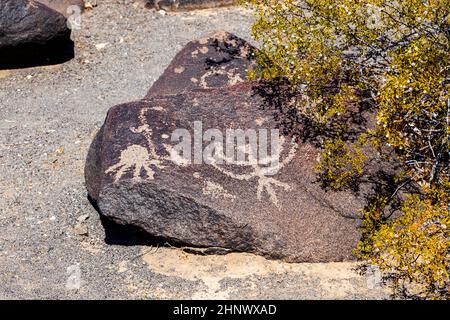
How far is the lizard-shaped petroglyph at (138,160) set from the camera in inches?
302

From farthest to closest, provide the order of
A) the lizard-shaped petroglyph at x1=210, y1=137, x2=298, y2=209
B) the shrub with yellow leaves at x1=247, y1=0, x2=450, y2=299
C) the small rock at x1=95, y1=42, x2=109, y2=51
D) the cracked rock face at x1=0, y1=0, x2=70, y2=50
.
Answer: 1. the small rock at x1=95, y1=42, x2=109, y2=51
2. the cracked rock face at x1=0, y1=0, x2=70, y2=50
3. the lizard-shaped petroglyph at x1=210, y1=137, x2=298, y2=209
4. the shrub with yellow leaves at x1=247, y1=0, x2=450, y2=299

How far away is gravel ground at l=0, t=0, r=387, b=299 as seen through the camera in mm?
7633

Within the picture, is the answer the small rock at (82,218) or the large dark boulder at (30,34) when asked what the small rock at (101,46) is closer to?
the large dark boulder at (30,34)

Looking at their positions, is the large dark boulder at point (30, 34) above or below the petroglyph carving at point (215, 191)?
below

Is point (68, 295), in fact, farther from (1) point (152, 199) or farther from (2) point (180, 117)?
(2) point (180, 117)

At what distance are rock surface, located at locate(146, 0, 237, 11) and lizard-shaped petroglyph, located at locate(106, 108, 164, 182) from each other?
6.46 metres

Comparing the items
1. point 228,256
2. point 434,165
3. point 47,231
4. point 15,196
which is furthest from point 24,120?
point 434,165

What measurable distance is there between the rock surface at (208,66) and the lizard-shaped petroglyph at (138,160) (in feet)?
5.24

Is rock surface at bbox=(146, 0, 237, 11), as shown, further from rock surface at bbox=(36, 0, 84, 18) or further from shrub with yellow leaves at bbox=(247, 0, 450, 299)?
shrub with yellow leaves at bbox=(247, 0, 450, 299)

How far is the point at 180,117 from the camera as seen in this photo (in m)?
8.21

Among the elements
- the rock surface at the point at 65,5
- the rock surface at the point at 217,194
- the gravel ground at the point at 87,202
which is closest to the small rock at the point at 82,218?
the gravel ground at the point at 87,202

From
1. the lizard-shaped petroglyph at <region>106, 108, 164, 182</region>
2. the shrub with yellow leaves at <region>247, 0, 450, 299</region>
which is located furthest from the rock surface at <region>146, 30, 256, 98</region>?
the lizard-shaped petroglyph at <region>106, 108, 164, 182</region>

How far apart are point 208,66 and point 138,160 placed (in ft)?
7.55

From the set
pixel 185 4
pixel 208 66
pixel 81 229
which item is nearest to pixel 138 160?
pixel 81 229
